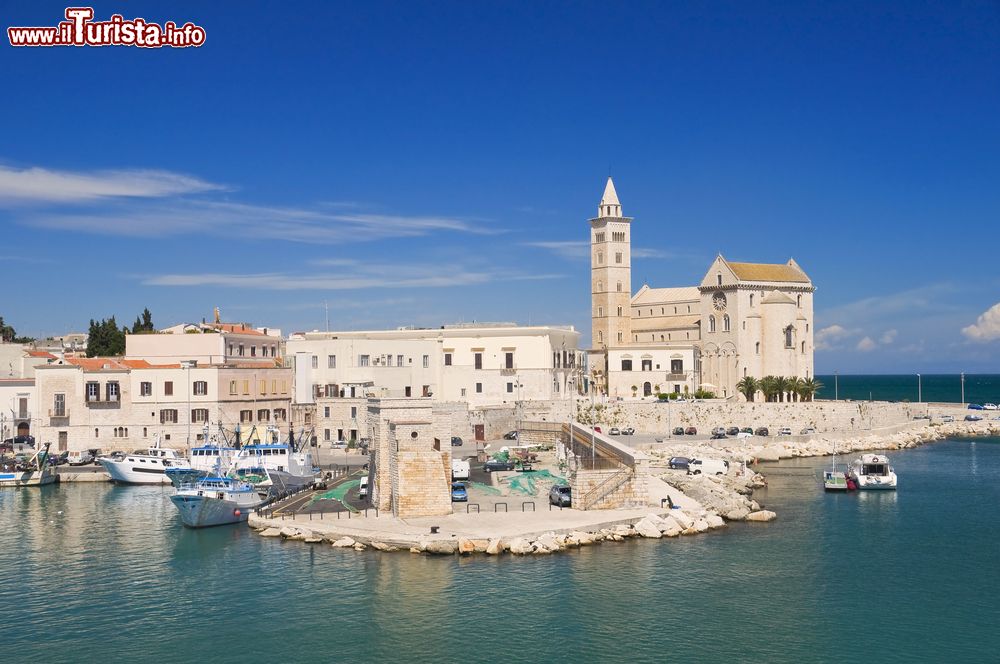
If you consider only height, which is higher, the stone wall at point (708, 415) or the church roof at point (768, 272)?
the church roof at point (768, 272)

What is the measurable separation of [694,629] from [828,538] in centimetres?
1181

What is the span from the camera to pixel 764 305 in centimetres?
7150

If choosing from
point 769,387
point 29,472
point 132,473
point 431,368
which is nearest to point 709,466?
point 431,368

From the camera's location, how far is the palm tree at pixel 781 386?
6806 centimetres

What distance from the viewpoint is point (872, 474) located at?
4419 centimetres

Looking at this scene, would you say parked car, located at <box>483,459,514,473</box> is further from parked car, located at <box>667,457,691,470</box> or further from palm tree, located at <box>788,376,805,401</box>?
palm tree, located at <box>788,376,805,401</box>

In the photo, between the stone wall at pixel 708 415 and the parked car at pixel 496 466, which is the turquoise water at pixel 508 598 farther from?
the stone wall at pixel 708 415

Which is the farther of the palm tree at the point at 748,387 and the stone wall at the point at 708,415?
the palm tree at the point at 748,387

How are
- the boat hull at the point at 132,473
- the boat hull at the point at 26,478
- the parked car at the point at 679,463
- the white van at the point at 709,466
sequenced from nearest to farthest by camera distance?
1. the boat hull at the point at 26,478
2. the boat hull at the point at 132,473
3. the white van at the point at 709,466
4. the parked car at the point at 679,463

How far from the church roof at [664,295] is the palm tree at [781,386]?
11893mm

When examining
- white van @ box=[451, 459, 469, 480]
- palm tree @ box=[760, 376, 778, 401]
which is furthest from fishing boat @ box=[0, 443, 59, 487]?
palm tree @ box=[760, 376, 778, 401]

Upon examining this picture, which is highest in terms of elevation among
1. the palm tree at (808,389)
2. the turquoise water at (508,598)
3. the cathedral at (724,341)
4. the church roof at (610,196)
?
the church roof at (610,196)

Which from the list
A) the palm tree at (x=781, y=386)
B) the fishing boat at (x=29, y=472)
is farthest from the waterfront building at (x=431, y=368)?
the fishing boat at (x=29, y=472)

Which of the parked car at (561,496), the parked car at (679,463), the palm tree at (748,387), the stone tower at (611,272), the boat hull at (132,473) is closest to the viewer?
the parked car at (561,496)
